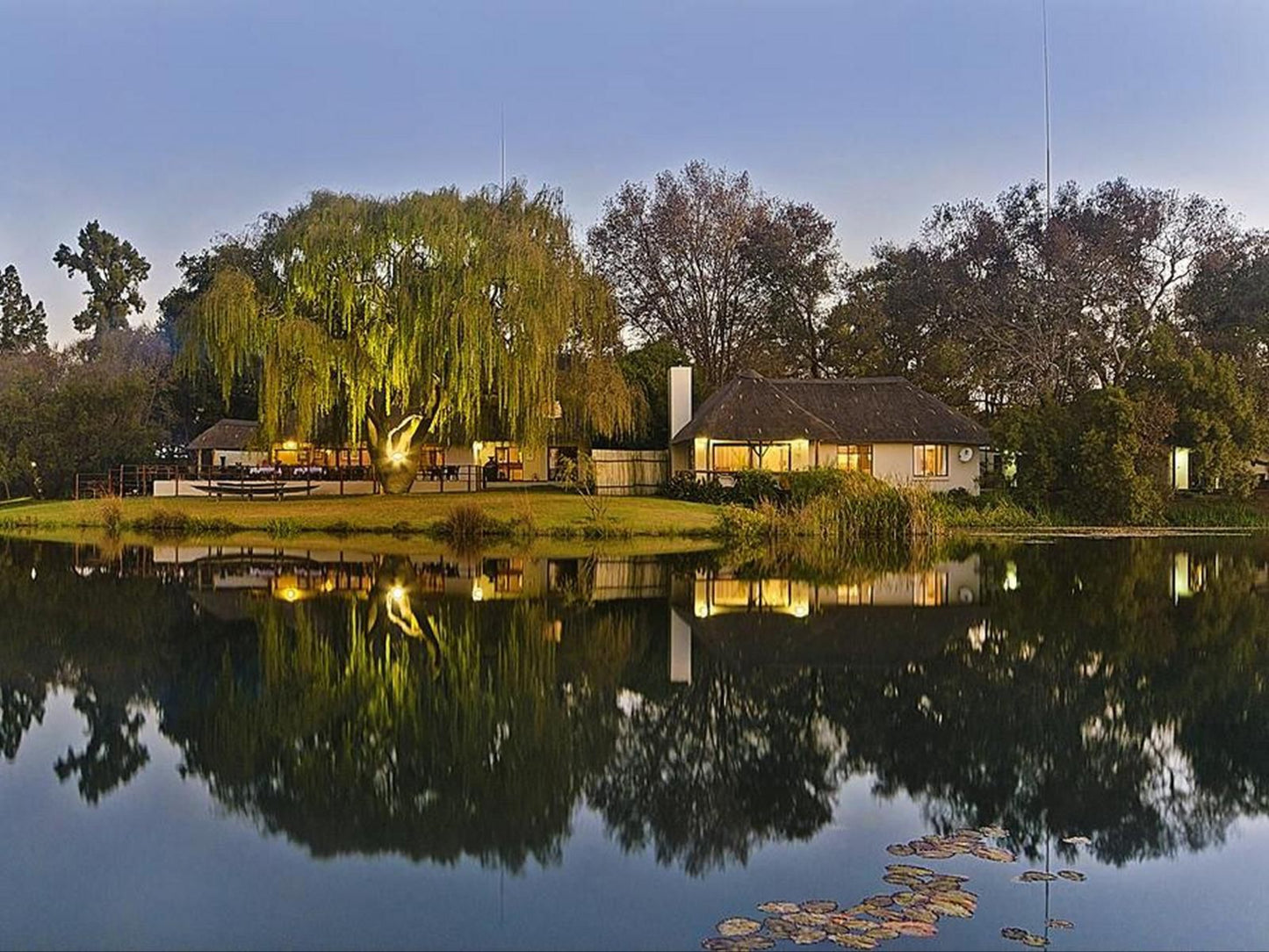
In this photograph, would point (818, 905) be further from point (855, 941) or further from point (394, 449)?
point (394, 449)

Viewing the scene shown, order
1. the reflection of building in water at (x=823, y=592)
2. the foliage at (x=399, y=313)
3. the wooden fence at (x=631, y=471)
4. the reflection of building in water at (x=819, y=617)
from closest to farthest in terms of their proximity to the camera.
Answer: the reflection of building in water at (x=819, y=617) → the reflection of building in water at (x=823, y=592) → the foliage at (x=399, y=313) → the wooden fence at (x=631, y=471)


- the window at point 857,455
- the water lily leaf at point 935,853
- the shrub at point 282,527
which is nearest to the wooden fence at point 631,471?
the window at point 857,455

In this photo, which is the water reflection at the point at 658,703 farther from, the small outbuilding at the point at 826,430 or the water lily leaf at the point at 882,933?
the small outbuilding at the point at 826,430

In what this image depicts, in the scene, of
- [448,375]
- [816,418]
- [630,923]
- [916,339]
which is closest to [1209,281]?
[916,339]

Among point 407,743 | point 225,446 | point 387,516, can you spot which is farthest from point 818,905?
point 225,446

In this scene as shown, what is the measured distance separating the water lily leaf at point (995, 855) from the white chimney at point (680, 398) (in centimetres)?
3165

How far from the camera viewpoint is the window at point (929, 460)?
3766cm

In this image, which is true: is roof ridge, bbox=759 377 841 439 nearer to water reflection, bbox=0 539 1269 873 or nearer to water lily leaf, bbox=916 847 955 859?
water reflection, bbox=0 539 1269 873

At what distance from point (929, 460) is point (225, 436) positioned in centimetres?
2555

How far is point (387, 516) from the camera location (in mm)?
29812

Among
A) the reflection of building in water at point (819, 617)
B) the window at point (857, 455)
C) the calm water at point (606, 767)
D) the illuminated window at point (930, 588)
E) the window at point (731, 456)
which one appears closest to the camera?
the calm water at point (606, 767)

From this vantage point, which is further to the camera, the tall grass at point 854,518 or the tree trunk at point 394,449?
the tree trunk at point 394,449

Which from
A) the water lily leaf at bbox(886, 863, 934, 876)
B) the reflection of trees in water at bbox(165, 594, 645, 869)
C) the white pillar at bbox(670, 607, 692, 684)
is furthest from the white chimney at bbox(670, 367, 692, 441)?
the water lily leaf at bbox(886, 863, 934, 876)

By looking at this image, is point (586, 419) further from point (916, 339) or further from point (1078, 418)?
point (916, 339)
